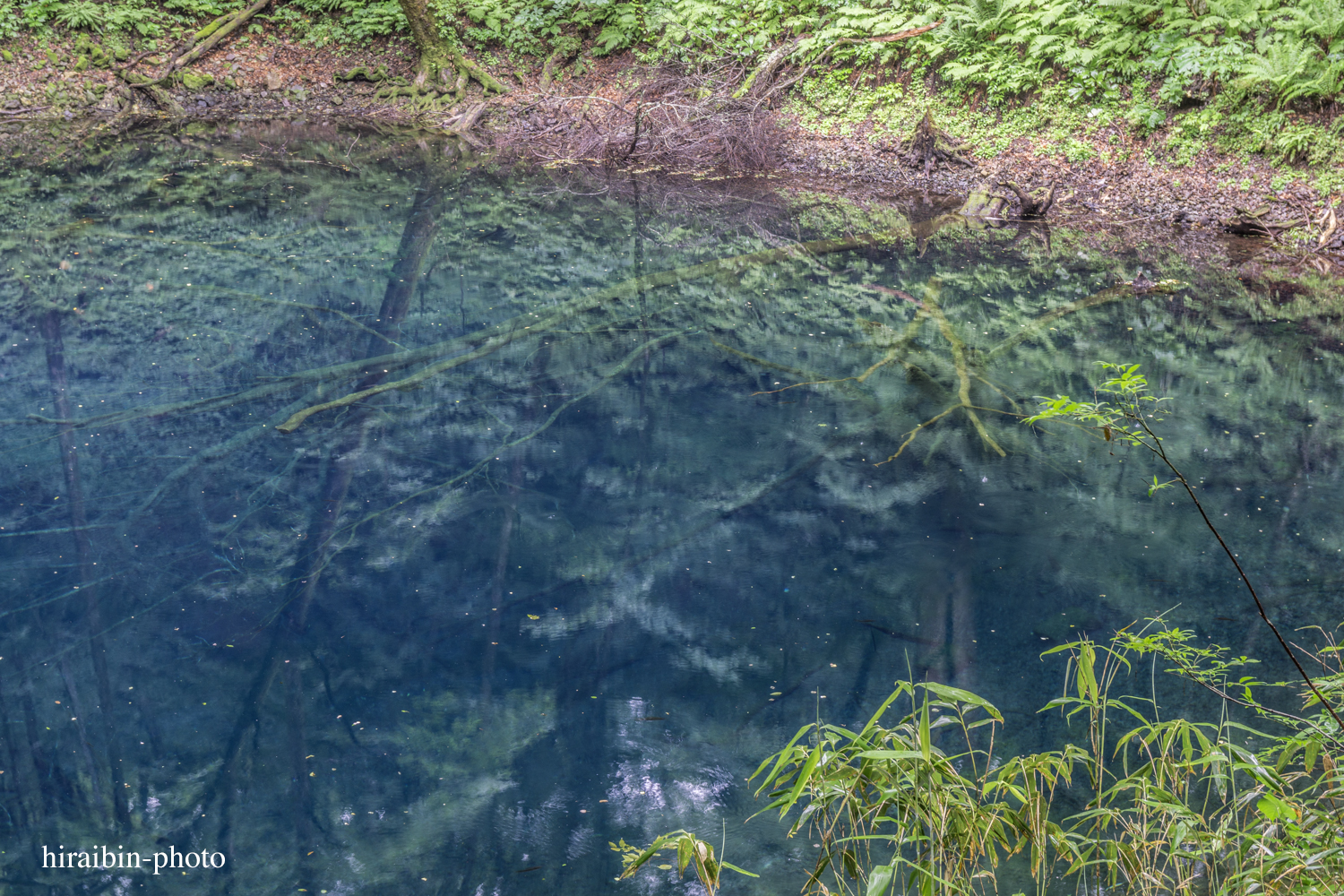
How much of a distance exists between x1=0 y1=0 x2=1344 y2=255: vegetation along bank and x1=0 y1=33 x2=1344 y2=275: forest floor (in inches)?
1.3

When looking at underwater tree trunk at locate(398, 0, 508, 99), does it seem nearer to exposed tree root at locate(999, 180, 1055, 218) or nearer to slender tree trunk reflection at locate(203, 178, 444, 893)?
exposed tree root at locate(999, 180, 1055, 218)

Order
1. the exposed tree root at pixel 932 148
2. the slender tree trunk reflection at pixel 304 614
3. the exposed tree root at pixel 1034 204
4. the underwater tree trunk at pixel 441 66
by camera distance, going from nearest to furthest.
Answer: the slender tree trunk reflection at pixel 304 614, the exposed tree root at pixel 1034 204, the exposed tree root at pixel 932 148, the underwater tree trunk at pixel 441 66

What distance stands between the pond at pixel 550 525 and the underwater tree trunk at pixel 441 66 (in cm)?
782

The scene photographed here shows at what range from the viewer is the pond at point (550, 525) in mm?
3135

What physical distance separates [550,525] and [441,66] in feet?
45.0

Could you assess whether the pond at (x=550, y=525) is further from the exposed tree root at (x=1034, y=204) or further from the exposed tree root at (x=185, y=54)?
the exposed tree root at (x=185, y=54)

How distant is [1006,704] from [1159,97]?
1043cm

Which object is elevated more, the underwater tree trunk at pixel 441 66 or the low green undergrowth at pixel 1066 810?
the underwater tree trunk at pixel 441 66

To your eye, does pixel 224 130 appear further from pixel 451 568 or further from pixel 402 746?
pixel 402 746

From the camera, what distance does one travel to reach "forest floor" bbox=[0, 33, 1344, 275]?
1058 cm

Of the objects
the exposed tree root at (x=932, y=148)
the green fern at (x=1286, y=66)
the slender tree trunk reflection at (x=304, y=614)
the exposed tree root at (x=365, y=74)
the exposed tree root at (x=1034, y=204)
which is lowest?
the slender tree trunk reflection at (x=304, y=614)

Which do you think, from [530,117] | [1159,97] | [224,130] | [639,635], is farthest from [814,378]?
[224,130]

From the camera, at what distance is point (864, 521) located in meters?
4.84

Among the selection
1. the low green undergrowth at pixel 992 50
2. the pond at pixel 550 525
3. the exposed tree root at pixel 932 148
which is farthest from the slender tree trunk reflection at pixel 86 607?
the low green undergrowth at pixel 992 50
